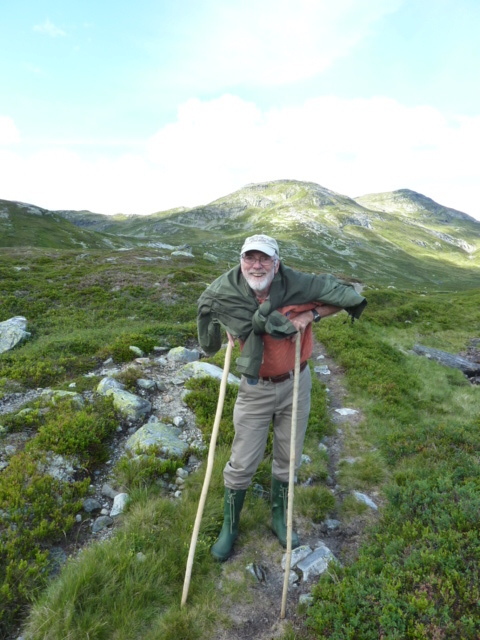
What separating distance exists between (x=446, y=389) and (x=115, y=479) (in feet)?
39.0

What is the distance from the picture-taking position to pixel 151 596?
4.38 metres

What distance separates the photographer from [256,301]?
4.91 m

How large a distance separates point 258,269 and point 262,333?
2.88 ft

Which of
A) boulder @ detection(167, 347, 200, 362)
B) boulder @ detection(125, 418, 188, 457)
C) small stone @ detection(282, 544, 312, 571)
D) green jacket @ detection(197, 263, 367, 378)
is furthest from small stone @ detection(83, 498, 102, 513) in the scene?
boulder @ detection(167, 347, 200, 362)

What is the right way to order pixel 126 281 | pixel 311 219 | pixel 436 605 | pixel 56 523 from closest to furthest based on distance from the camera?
pixel 436 605 < pixel 56 523 < pixel 126 281 < pixel 311 219

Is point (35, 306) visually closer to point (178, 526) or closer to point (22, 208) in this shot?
point (178, 526)

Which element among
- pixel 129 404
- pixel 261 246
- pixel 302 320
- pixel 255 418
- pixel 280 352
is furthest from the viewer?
pixel 129 404

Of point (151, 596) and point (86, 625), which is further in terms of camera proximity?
point (151, 596)

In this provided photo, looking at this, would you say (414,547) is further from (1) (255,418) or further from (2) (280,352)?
(2) (280,352)

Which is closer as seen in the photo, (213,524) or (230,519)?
(230,519)

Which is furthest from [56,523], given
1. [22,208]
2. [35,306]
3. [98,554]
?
[22,208]

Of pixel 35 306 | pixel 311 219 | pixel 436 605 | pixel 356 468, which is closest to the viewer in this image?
pixel 436 605

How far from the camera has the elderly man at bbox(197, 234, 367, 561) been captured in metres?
4.73

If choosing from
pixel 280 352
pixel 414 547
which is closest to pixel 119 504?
pixel 280 352
